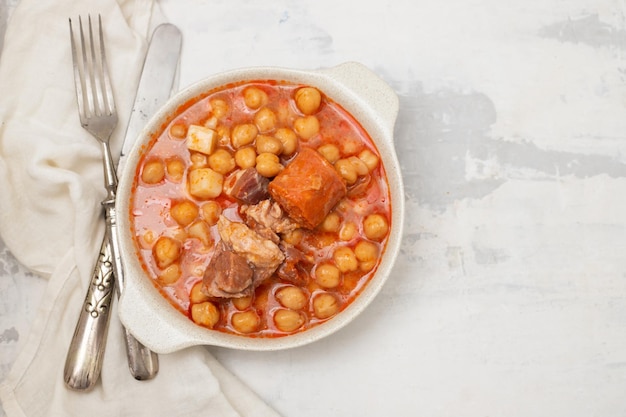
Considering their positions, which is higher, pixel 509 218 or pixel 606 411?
pixel 509 218

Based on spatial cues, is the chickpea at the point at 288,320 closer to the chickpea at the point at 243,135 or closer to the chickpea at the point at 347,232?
the chickpea at the point at 347,232

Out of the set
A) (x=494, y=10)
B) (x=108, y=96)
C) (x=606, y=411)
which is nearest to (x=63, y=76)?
(x=108, y=96)

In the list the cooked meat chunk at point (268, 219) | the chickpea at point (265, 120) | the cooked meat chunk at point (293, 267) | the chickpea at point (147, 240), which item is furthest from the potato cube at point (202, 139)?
the cooked meat chunk at point (293, 267)

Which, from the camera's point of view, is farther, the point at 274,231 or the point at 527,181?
the point at 527,181

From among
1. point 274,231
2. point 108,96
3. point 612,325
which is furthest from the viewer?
point 612,325

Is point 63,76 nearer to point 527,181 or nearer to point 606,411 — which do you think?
point 527,181

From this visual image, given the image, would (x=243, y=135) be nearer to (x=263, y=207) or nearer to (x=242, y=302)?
(x=263, y=207)

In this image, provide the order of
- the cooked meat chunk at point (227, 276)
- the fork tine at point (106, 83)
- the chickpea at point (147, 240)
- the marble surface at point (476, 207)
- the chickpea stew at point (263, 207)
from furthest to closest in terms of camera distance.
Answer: the marble surface at point (476, 207)
the fork tine at point (106, 83)
the chickpea at point (147, 240)
the chickpea stew at point (263, 207)
the cooked meat chunk at point (227, 276)
